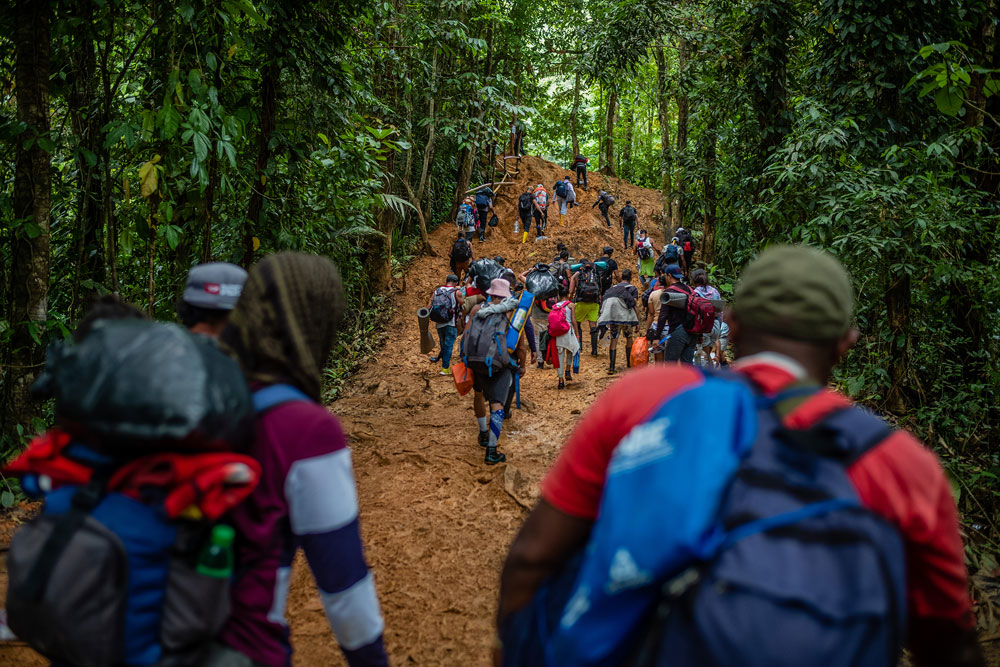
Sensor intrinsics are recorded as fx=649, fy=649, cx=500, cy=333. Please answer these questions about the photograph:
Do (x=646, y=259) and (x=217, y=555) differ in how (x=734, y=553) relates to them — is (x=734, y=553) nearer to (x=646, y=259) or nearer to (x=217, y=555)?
(x=217, y=555)

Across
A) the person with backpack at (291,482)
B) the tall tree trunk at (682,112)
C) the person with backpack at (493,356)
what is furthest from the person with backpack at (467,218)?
the person with backpack at (291,482)

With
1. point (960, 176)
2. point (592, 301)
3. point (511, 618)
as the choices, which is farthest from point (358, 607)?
point (592, 301)

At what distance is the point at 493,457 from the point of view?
6773mm

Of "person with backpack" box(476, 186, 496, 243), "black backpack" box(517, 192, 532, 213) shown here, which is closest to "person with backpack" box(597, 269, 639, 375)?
"black backpack" box(517, 192, 532, 213)

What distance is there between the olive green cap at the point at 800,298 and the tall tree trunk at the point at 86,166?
5.30m

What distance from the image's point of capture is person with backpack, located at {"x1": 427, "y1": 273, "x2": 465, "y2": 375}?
34.0 feet

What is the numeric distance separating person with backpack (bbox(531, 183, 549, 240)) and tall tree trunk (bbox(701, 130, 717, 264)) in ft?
20.1

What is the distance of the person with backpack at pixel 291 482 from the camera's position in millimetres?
1646

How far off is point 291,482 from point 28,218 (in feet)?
14.1

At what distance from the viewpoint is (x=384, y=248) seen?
15617 millimetres

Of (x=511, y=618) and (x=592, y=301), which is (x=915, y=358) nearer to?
(x=592, y=301)

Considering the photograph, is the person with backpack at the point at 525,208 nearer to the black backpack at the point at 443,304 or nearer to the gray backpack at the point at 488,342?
the black backpack at the point at 443,304

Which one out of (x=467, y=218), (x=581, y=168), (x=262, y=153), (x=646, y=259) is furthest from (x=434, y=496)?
(x=581, y=168)

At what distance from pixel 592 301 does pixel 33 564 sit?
1079 centimetres
